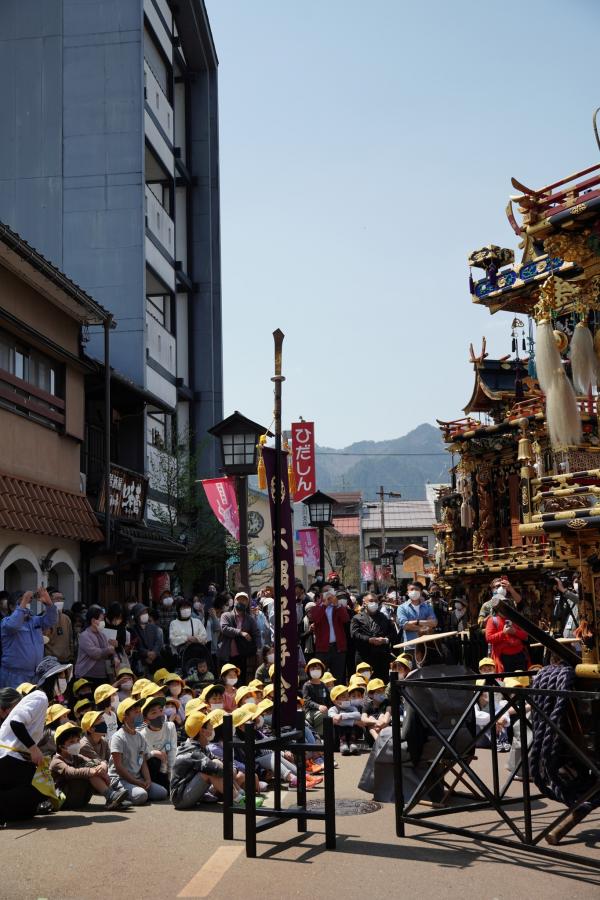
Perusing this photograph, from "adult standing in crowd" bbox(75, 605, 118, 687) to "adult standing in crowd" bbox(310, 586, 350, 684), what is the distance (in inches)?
137

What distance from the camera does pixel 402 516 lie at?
95625mm

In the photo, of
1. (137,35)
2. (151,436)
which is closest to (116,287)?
(151,436)

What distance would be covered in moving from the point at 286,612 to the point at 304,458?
663 inches

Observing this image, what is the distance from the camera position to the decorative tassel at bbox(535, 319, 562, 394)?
11.8 meters

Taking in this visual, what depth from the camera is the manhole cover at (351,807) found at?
939cm

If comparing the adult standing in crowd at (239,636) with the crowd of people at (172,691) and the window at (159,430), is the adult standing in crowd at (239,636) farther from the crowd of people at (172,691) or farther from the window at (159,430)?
the window at (159,430)

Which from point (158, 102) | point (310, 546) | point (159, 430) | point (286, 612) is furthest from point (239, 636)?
point (158, 102)

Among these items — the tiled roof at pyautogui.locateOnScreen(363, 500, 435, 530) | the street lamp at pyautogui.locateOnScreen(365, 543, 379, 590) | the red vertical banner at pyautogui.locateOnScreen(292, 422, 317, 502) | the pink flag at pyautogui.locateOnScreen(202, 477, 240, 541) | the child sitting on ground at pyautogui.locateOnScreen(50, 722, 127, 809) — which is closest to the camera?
the child sitting on ground at pyautogui.locateOnScreen(50, 722, 127, 809)

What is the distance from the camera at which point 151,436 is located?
31.7 m

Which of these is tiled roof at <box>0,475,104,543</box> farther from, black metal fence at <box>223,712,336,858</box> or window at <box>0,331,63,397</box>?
black metal fence at <box>223,712,336,858</box>

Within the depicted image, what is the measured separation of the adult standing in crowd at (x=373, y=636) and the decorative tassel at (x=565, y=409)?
223 inches

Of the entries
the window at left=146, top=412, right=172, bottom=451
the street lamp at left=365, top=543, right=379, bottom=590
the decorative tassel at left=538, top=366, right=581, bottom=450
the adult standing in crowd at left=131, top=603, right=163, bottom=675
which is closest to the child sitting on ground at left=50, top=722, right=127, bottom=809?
the decorative tassel at left=538, top=366, right=581, bottom=450

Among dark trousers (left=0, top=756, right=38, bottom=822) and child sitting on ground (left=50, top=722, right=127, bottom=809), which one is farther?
child sitting on ground (left=50, top=722, right=127, bottom=809)

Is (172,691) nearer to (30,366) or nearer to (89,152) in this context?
(30,366)
